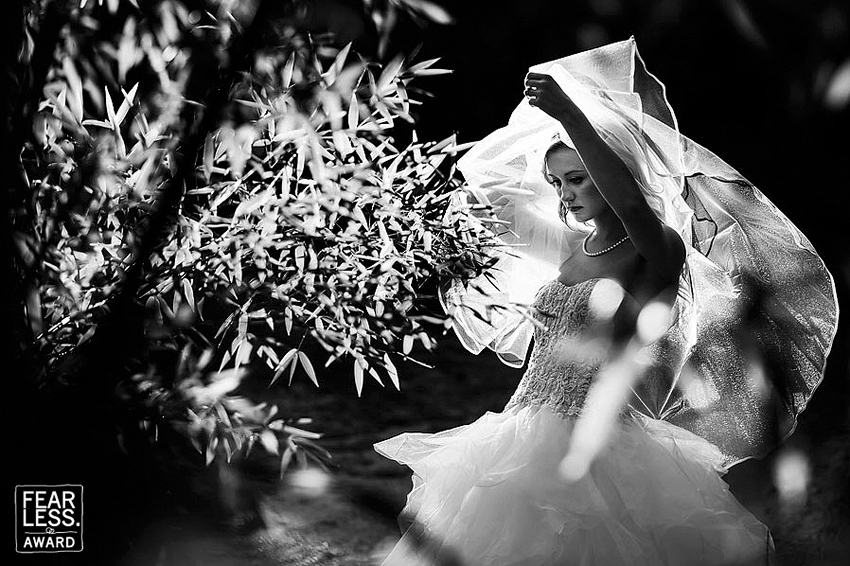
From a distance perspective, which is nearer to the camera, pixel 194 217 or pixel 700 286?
pixel 194 217

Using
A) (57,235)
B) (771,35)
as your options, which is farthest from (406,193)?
(771,35)

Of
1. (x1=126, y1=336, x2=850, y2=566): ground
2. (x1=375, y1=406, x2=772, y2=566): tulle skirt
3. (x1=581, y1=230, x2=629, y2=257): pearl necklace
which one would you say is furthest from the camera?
(x1=126, y1=336, x2=850, y2=566): ground

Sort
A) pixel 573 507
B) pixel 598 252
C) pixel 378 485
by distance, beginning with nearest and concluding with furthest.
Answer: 1. pixel 573 507
2. pixel 598 252
3. pixel 378 485

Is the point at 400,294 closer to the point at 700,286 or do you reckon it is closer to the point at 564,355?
the point at 564,355

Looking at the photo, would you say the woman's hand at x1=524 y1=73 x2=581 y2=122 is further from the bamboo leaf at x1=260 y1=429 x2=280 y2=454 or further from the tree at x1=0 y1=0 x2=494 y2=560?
the bamboo leaf at x1=260 y1=429 x2=280 y2=454

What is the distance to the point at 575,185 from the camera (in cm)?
144

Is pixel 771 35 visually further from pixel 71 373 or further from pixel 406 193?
pixel 71 373

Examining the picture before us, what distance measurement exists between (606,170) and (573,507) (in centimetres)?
51

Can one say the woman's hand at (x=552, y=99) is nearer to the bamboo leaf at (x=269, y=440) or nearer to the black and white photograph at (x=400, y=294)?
the black and white photograph at (x=400, y=294)

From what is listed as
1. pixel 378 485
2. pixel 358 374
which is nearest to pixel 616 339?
pixel 358 374

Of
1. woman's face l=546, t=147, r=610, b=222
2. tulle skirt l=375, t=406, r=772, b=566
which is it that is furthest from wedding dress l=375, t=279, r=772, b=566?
woman's face l=546, t=147, r=610, b=222

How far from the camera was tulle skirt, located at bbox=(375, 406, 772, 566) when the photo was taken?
1299 mm

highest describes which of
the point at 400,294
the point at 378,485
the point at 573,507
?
the point at 400,294

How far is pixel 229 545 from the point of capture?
165cm
